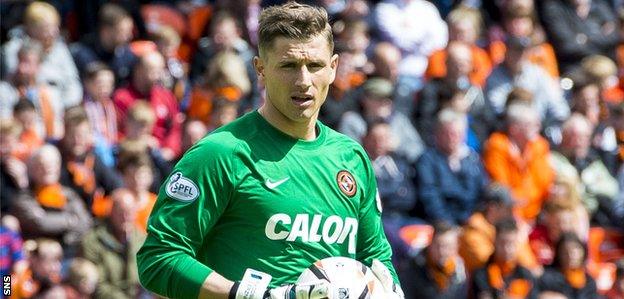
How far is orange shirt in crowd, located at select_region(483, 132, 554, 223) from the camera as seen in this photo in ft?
40.8

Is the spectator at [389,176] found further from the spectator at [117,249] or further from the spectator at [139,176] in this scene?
the spectator at [117,249]

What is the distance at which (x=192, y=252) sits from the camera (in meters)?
5.00

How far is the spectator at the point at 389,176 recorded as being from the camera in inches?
455

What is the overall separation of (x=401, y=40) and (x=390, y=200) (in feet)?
7.56

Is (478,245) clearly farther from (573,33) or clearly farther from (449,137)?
(573,33)

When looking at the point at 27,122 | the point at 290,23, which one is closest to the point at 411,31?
the point at 27,122

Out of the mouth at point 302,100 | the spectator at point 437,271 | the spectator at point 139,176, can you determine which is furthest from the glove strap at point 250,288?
the spectator at point 437,271

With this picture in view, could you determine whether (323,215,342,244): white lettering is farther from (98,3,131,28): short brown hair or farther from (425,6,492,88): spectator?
(425,6,492,88): spectator

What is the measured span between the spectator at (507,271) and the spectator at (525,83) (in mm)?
2257

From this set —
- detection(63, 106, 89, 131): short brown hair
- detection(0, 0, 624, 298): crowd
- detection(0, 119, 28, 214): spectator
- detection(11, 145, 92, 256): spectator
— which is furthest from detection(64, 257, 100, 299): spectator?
detection(63, 106, 89, 131): short brown hair

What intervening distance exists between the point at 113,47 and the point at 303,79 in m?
7.25

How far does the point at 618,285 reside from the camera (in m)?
11.8

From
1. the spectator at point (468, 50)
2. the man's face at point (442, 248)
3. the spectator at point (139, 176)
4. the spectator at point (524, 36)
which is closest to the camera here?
the spectator at point (139, 176)

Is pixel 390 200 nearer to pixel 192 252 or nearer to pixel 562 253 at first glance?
pixel 562 253
